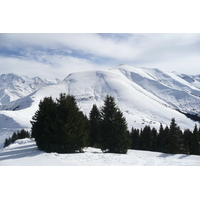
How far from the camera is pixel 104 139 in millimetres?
18750

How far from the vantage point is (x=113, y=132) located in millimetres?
18516

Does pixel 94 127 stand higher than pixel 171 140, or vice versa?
pixel 94 127

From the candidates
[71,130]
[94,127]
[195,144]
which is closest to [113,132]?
[71,130]

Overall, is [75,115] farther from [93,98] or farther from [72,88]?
[72,88]

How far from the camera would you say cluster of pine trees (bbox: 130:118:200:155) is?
88.2 ft

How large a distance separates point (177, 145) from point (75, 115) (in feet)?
57.4

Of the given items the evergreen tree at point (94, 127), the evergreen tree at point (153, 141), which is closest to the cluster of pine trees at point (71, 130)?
the evergreen tree at point (94, 127)

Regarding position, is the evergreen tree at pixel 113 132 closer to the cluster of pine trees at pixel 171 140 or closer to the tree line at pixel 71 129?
the tree line at pixel 71 129

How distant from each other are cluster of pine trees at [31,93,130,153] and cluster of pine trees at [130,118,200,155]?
40.3ft

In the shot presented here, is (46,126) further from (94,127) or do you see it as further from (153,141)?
(153,141)

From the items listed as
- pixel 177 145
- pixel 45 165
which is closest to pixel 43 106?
pixel 45 165

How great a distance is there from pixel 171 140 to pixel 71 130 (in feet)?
57.9

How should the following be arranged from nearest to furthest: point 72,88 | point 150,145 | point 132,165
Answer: point 132,165, point 150,145, point 72,88

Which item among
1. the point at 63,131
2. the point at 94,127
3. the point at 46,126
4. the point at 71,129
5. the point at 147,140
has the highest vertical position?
the point at 46,126
